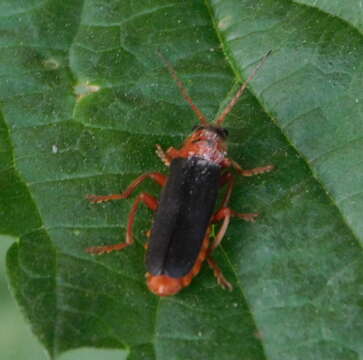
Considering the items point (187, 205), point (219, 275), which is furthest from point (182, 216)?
point (219, 275)

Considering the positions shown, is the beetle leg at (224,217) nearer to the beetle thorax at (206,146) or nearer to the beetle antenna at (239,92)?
the beetle thorax at (206,146)

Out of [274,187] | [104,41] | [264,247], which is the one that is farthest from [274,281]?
[104,41]

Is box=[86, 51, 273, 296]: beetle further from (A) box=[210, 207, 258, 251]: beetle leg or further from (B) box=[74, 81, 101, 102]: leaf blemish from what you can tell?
(B) box=[74, 81, 101, 102]: leaf blemish

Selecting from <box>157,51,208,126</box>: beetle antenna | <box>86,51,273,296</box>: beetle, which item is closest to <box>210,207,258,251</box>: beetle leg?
<box>86,51,273,296</box>: beetle

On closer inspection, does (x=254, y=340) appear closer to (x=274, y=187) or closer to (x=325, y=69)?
(x=274, y=187)

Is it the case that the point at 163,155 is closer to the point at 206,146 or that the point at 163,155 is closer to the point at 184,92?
the point at 206,146

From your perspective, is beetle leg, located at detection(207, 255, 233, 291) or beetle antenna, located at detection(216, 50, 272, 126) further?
beetle antenna, located at detection(216, 50, 272, 126)

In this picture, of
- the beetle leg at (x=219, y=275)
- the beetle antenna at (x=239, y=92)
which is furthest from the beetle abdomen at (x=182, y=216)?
the beetle antenna at (x=239, y=92)
